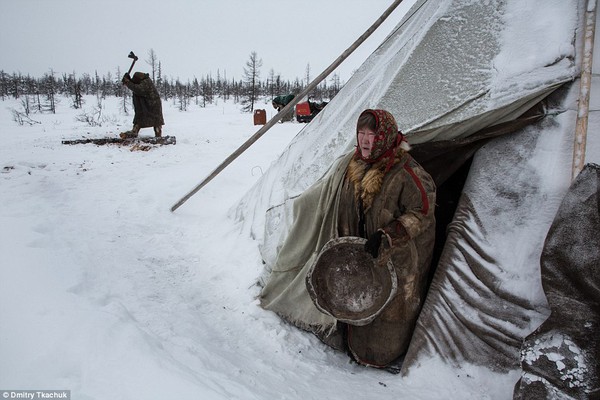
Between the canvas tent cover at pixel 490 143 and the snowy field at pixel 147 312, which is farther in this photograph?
the canvas tent cover at pixel 490 143

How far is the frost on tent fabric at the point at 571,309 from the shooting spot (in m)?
1.76

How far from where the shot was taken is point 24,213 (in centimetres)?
363

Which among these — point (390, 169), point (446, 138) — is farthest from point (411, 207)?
point (446, 138)

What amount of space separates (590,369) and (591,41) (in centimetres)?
190

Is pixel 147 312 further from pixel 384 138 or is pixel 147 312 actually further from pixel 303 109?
pixel 303 109

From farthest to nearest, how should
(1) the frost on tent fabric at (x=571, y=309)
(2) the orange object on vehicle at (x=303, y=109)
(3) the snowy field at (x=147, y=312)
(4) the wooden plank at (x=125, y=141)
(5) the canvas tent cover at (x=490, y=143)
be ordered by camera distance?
(2) the orange object on vehicle at (x=303, y=109)
(4) the wooden plank at (x=125, y=141)
(5) the canvas tent cover at (x=490, y=143)
(1) the frost on tent fabric at (x=571, y=309)
(3) the snowy field at (x=147, y=312)

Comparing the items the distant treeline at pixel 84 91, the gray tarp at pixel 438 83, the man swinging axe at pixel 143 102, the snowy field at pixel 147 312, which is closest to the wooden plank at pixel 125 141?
the man swinging axe at pixel 143 102

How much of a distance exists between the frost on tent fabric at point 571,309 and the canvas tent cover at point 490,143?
0.77 feet

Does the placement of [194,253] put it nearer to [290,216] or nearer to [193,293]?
[193,293]

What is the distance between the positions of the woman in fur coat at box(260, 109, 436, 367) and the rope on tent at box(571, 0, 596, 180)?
851mm

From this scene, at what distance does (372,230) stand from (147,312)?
5.78 feet

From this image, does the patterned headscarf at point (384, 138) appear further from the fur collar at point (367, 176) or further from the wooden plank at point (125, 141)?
the wooden plank at point (125, 141)

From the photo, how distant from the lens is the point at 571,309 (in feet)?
6.02

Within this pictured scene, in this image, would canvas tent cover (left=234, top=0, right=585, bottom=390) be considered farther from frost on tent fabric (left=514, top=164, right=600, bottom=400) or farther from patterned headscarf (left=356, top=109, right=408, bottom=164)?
patterned headscarf (left=356, top=109, right=408, bottom=164)
